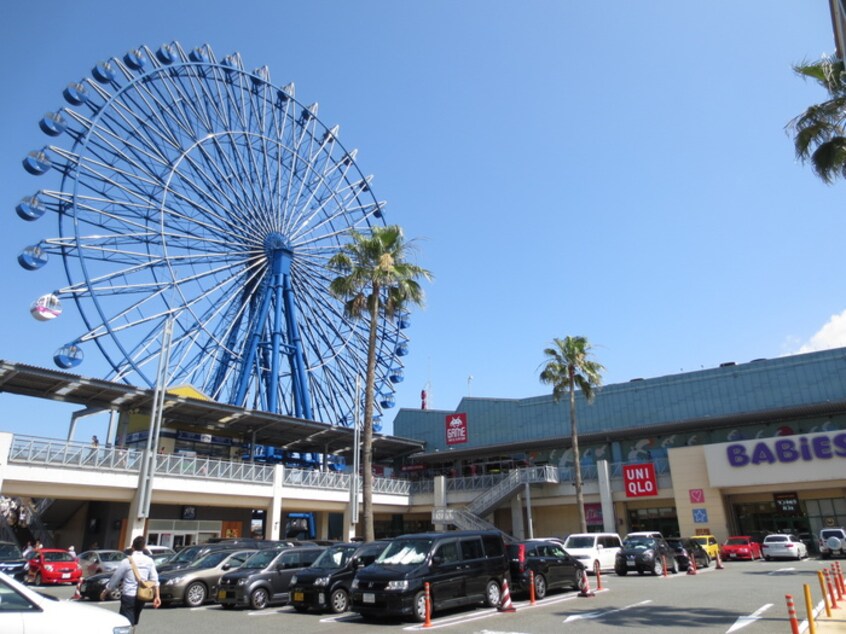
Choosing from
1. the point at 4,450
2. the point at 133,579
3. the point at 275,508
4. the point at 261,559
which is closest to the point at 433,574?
the point at 133,579

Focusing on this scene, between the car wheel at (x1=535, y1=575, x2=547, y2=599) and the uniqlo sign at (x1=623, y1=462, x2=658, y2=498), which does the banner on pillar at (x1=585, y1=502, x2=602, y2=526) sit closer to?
the uniqlo sign at (x1=623, y1=462, x2=658, y2=498)

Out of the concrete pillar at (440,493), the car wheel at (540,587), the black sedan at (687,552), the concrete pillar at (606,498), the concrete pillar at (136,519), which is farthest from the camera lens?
the concrete pillar at (440,493)

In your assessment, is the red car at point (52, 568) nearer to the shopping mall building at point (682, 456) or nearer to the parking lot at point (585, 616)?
the parking lot at point (585, 616)

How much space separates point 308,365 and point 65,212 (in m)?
17.4

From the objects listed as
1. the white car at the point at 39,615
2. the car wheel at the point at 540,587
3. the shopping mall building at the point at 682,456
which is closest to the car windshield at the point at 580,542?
the car wheel at the point at 540,587

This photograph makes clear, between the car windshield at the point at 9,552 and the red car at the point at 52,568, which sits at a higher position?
the car windshield at the point at 9,552

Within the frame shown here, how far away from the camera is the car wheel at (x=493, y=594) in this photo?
44.9 ft

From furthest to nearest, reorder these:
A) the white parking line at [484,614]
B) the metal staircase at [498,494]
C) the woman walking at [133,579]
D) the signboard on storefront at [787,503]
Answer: the metal staircase at [498,494], the signboard on storefront at [787,503], the white parking line at [484,614], the woman walking at [133,579]

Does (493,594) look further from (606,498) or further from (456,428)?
(456,428)

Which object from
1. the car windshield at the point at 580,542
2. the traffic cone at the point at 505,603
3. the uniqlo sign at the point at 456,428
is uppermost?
the uniqlo sign at the point at 456,428

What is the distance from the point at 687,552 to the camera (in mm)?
24406

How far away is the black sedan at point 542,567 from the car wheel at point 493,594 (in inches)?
50.9

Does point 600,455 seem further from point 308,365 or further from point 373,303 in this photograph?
point 373,303

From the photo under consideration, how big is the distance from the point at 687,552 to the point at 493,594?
45.3ft
